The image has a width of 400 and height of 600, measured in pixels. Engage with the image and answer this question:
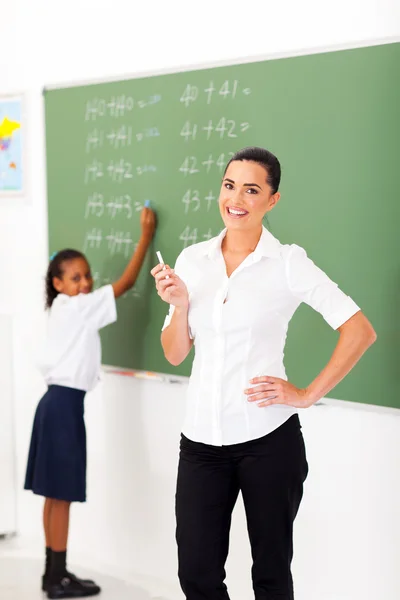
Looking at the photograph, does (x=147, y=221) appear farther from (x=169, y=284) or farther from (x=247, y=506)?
(x=247, y=506)

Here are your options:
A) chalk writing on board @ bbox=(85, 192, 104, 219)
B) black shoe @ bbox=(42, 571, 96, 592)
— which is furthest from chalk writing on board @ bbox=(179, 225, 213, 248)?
black shoe @ bbox=(42, 571, 96, 592)

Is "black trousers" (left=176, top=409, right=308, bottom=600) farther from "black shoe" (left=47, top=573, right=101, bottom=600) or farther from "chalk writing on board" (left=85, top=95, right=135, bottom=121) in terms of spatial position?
"chalk writing on board" (left=85, top=95, right=135, bottom=121)

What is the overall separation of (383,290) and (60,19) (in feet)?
6.28

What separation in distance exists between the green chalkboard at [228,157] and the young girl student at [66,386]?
0.59 ft

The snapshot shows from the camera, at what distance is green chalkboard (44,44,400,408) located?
2.84 metres

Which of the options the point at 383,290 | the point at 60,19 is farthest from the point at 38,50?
the point at 383,290

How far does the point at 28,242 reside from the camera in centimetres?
402

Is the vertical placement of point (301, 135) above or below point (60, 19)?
below

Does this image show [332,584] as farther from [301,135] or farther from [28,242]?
[28,242]

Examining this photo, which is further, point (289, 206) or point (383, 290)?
point (289, 206)

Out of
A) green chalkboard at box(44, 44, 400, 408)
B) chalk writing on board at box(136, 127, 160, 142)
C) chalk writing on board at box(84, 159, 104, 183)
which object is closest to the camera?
green chalkboard at box(44, 44, 400, 408)

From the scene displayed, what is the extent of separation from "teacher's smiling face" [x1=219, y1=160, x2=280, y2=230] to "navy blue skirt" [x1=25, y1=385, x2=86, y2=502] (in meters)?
1.33

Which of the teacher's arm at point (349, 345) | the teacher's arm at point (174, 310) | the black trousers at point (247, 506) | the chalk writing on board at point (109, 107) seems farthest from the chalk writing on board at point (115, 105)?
the black trousers at point (247, 506)

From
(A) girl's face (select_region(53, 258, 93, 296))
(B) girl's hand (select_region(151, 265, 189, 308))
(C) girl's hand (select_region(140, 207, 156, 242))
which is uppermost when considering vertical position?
(C) girl's hand (select_region(140, 207, 156, 242))
